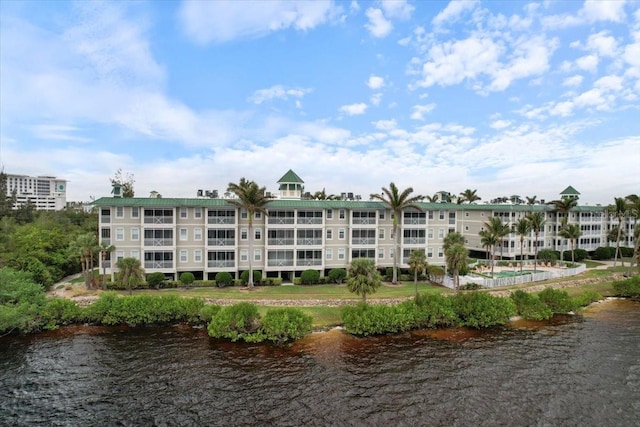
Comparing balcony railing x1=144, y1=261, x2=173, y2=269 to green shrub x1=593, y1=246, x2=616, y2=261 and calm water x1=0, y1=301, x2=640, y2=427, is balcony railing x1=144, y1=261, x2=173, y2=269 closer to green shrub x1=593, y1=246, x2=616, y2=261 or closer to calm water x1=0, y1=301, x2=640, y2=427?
calm water x1=0, y1=301, x2=640, y2=427

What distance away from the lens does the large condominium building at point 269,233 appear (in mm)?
41188

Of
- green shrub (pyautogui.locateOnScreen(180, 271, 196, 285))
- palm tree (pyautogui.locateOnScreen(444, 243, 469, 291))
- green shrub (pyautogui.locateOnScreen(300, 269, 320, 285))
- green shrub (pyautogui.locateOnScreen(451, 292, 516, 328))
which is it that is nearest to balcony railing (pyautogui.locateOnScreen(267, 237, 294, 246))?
green shrub (pyautogui.locateOnScreen(300, 269, 320, 285))

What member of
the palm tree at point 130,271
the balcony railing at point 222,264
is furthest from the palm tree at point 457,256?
the palm tree at point 130,271

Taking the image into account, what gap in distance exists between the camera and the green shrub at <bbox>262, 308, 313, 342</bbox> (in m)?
27.9

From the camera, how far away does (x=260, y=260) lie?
44.5 metres

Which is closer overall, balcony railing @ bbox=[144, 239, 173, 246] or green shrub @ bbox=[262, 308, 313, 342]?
green shrub @ bbox=[262, 308, 313, 342]

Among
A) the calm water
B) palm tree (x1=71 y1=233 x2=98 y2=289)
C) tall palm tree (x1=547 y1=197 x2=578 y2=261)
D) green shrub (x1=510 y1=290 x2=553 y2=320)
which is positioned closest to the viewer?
the calm water

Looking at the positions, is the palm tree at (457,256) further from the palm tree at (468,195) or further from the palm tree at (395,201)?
the palm tree at (468,195)

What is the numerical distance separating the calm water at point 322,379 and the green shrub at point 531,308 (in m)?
3.61

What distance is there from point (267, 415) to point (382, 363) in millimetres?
9492

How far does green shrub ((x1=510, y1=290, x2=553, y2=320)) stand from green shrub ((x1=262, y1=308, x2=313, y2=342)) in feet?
71.3

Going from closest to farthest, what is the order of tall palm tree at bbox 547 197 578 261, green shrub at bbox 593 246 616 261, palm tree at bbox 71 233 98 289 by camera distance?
palm tree at bbox 71 233 98 289 → tall palm tree at bbox 547 197 578 261 → green shrub at bbox 593 246 616 261

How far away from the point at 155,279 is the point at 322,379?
2491 centimetres

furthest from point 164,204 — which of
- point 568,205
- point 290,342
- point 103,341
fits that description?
point 568,205
